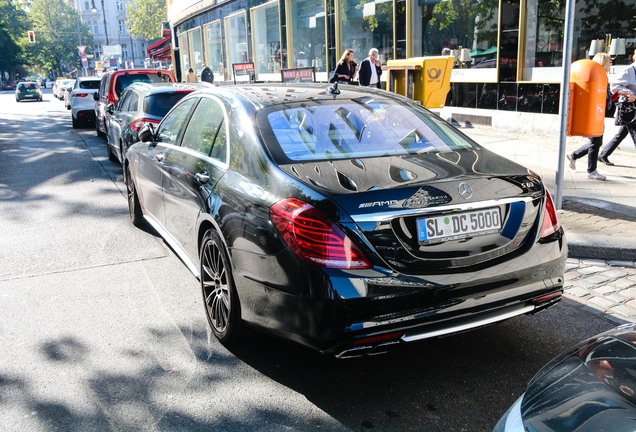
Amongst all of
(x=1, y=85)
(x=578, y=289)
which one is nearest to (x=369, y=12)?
(x=578, y=289)

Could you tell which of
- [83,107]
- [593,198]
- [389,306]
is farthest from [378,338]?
[83,107]

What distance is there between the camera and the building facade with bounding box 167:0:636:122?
444 inches

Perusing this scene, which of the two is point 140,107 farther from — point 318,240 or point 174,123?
point 318,240

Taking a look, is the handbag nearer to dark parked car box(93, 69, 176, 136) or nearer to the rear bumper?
the rear bumper

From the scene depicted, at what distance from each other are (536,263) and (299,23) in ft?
63.2

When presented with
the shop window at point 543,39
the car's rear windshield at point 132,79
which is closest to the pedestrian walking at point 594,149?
the shop window at point 543,39

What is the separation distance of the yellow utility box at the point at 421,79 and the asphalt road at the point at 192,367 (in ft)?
19.3

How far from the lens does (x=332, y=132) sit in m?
3.78

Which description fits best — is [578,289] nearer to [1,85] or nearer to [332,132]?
[332,132]

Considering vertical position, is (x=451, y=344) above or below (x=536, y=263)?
below

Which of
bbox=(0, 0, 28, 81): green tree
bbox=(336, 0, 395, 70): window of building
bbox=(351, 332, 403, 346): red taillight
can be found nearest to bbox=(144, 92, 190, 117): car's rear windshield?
bbox=(351, 332, 403, 346): red taillight

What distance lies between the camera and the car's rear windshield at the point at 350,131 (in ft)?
11.7

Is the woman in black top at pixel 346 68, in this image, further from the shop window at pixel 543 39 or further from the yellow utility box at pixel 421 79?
the shop window at pixel 543 39

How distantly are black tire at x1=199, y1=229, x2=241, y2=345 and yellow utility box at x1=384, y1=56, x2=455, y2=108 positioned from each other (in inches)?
262
